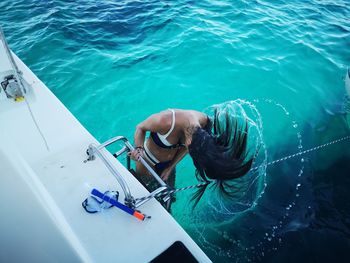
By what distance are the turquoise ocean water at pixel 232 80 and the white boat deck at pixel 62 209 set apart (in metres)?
2.31

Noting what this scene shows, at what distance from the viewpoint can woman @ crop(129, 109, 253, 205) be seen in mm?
2260

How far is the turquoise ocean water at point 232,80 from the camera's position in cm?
397

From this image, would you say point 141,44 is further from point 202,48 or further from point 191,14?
point 191,14

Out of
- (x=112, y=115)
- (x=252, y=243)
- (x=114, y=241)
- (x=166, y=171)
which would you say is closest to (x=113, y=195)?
(x=114, y=241)

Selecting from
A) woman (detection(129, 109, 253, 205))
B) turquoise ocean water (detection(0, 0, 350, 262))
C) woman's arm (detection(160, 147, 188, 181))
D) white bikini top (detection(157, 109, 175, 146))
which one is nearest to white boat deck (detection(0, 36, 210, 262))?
woman (detection(129, 109, 253, 205))

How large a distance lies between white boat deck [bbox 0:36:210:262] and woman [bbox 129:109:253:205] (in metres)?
0.53

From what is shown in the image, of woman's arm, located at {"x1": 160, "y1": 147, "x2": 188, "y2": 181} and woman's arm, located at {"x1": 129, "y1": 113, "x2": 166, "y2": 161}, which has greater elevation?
woman's arm, located at {"x1": 129, "y1": 113, "x2": 166, "y2": 161}

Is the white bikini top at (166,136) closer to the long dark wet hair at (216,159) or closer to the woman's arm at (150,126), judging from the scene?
the woman's arm at (150,126)

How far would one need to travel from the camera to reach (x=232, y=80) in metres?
6.23

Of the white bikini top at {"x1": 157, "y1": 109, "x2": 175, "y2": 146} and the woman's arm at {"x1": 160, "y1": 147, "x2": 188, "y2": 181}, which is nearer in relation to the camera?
the white bikini top at {"x1": 157, "y1": 109, "x2": 175, "y2": 146}

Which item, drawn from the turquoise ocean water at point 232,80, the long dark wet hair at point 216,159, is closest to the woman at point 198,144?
the long dark wet hair at point 216,159

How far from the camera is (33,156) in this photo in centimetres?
227

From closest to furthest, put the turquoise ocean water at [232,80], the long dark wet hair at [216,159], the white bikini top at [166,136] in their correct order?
1. the long dark wet hair at [216,159]
2. the white bikini top at [166,136]
3. the turquoise ocean water at [232,80]

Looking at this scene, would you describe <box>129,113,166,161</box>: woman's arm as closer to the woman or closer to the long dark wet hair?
the woman
